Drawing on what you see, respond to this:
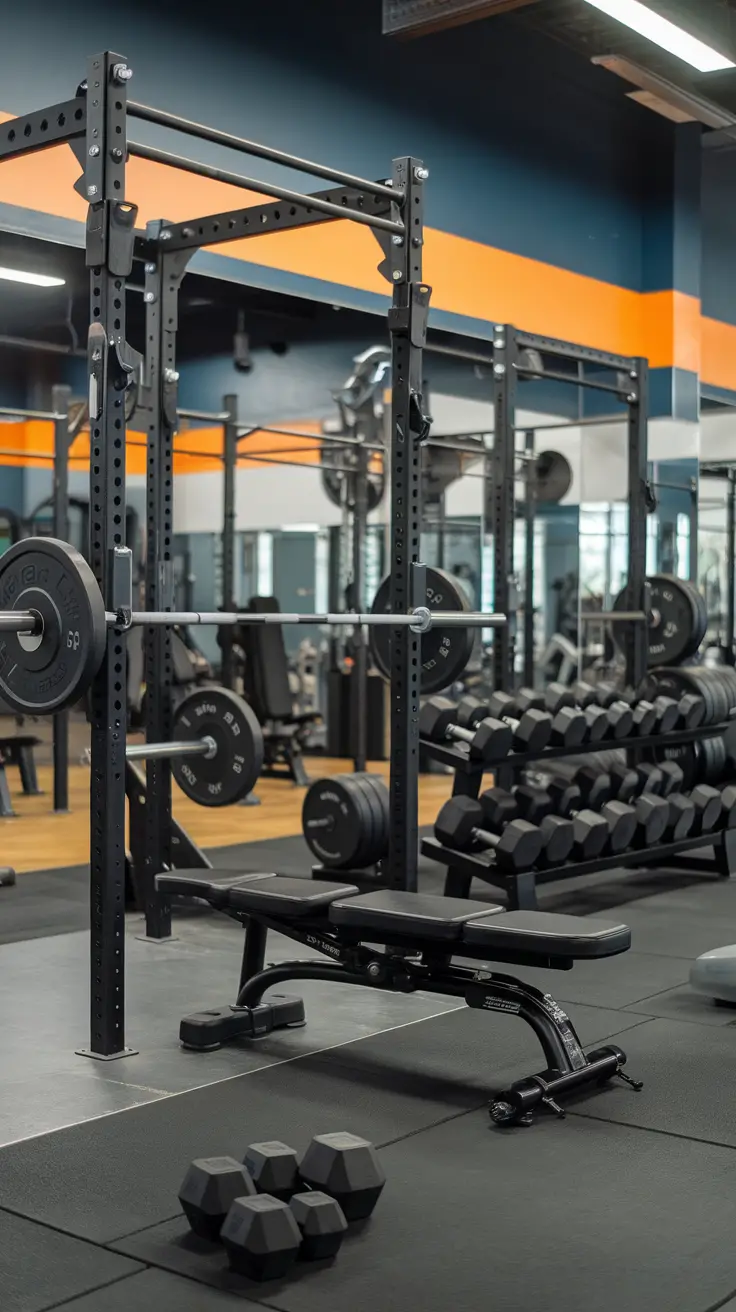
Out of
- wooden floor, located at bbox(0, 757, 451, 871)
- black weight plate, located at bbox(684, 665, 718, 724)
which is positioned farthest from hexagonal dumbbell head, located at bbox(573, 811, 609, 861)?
wooden floor, located at bbox(0, 757, 451, 871)

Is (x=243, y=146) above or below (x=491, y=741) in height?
above

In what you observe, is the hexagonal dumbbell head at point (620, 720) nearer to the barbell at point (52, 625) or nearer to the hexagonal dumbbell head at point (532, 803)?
the hexagonal dumbbell head at point (532, 803)

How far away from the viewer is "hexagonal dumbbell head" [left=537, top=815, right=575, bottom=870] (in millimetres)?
4930

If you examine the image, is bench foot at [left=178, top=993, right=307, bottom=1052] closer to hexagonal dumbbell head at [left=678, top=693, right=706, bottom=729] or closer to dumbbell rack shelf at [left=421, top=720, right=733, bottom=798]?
dumbbell rack shelf at [left=421, top=720, right=733, bottom=798]

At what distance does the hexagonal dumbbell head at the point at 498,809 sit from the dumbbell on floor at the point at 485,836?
0.02 metres

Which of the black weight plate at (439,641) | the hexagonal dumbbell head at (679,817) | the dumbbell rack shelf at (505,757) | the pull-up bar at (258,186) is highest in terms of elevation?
the pull-up bar at (258,186)

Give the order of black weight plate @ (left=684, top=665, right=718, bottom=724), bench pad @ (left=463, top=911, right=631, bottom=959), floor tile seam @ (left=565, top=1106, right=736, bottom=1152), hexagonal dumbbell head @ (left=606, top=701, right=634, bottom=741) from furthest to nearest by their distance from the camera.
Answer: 1. black weight plate @ (left=684, top=665, right=718, bottom=724)
2. hexagonal dumbbell head @ (left=606, top=701, right=634, bottom=741)
3. bench pad @ (left=463, top=911, right=631, bottom=959)
4. floor tile seam @ (left=565, top=1106, right=736, bottom=1152)

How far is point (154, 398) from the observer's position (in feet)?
14.6

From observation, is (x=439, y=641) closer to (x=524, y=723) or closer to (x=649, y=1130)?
(x=524, y=723)

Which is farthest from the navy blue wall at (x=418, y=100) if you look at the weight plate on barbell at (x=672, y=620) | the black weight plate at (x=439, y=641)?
the weight plate on barbell at (x=672, y=620)

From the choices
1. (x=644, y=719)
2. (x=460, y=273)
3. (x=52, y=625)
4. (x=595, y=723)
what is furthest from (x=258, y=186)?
(x=460, y=273)

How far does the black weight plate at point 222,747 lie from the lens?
14.9 feet

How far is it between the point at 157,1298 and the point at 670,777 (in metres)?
4.03

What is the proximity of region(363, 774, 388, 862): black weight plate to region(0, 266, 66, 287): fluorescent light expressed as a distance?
10.4ft
